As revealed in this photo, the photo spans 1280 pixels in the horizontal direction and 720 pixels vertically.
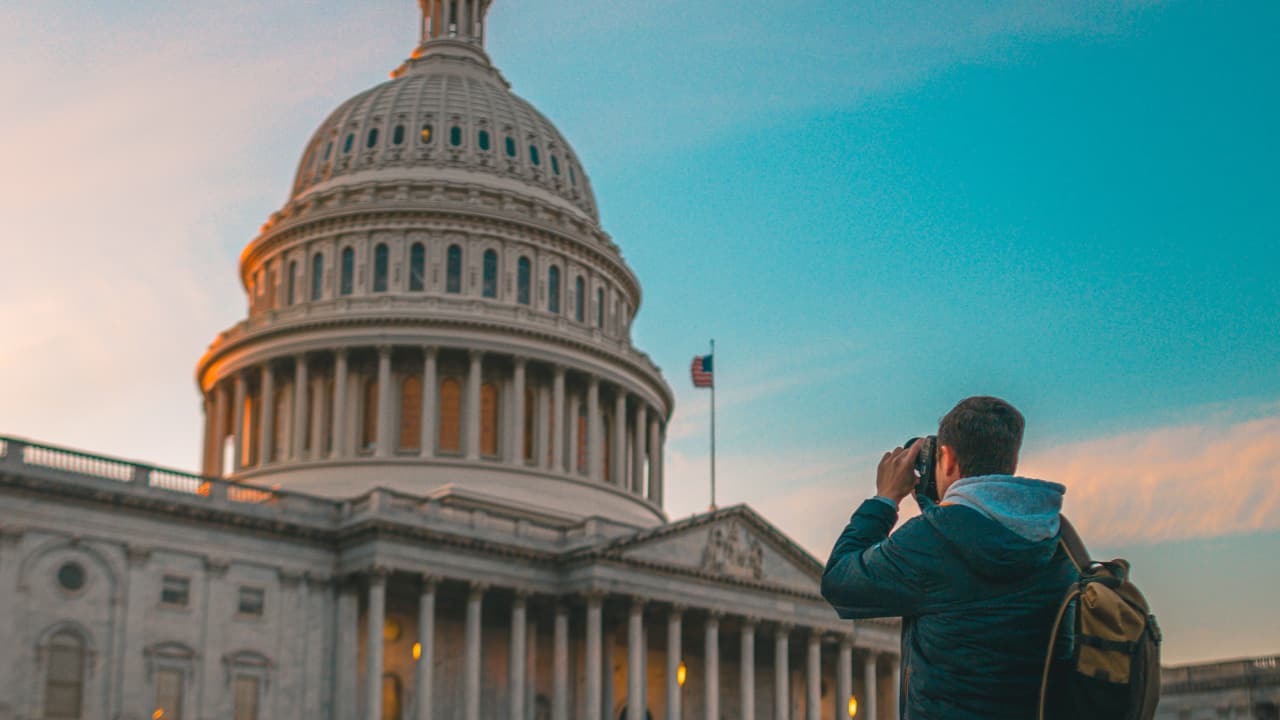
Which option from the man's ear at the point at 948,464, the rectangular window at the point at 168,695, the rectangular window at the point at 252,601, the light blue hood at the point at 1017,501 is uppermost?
the rectangular window at the point at 252,601

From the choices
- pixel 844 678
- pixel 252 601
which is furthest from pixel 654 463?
pixel 252 601

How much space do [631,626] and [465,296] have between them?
2395 centimetres

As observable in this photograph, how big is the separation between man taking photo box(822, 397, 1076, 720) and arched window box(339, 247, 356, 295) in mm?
79195

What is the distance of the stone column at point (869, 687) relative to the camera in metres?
80.3

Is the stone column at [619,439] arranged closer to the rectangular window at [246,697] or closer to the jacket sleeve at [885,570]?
the rectangular window at [246,697]

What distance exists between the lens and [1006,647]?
5.88 metres

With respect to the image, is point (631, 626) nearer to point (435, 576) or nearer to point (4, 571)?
point (435, 576)

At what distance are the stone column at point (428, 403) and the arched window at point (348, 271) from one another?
6.65 meters

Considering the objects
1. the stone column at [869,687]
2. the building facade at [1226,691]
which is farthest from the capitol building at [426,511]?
the building facade at [1226,691]

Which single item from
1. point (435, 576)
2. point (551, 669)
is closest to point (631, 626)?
point (551, 669)

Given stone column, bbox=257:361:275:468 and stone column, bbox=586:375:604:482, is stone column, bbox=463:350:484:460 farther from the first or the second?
stone column, bbox=257:361:275:468

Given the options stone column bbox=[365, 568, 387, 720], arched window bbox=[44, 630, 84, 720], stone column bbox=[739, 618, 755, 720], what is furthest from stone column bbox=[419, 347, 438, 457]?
arched window bbox=[44, 630, 84, 720]

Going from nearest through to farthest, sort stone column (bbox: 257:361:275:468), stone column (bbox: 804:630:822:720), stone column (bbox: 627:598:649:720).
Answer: stone column (bbox: 627:598:649:720) → stone column (bbox: 804:630:822:720) → stone column (bbox: 257:361:275:468)

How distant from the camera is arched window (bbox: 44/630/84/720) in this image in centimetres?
5562
